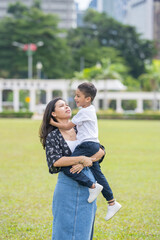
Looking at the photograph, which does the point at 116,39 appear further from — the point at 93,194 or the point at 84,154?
the point at 93,194

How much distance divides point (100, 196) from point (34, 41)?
63199 mm

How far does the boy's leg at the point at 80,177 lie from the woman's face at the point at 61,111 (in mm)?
476

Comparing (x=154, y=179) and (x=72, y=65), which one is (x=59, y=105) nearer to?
(x=154, y=179)

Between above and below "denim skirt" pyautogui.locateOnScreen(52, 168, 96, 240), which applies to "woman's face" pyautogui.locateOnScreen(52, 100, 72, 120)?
above

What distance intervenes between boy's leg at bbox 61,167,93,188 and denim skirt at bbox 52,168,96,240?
4 cm

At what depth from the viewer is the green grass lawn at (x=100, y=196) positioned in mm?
6258

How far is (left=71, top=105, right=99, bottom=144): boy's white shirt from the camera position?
4.20m

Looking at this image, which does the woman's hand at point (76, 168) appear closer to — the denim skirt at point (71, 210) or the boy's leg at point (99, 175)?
the denim skirt at point (71, 210)

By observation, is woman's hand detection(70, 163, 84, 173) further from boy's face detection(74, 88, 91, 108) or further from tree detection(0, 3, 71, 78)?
tree detection(0, 3, 71, 78)

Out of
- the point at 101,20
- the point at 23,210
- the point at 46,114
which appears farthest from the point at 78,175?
the point at 101,20

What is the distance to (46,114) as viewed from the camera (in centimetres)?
436

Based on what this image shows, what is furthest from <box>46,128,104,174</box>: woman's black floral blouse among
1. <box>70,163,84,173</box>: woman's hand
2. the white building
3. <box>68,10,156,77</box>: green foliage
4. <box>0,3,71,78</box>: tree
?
the white building

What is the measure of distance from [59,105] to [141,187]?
18.5 ft

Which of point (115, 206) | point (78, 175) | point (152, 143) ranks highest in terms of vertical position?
point (78, 175)
